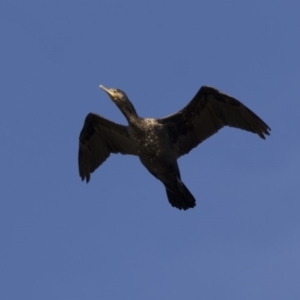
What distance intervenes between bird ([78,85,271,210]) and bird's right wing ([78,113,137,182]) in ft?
0.07

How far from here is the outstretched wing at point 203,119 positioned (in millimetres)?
18766

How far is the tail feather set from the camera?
18.6m

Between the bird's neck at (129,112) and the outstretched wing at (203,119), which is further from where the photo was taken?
the outstretched wing at (203,119)

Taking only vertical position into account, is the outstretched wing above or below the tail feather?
above

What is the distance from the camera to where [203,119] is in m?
19.0

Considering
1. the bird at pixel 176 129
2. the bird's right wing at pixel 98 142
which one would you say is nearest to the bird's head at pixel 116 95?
the bird at pixel 176 129

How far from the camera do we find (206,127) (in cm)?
1908

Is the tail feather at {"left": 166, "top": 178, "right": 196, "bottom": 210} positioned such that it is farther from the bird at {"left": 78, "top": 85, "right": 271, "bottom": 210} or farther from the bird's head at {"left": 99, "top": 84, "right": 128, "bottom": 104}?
the bird's head at {"left": 99, "top": 84, "right": 128, "bottom": 104}

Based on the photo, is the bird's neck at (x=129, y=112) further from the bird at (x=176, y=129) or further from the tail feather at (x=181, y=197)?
the tail feather at (x=181, y=197)

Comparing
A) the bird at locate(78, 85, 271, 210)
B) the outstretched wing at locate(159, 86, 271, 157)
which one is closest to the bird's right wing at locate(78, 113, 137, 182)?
the bird at locate(78, 85, 271, 210)

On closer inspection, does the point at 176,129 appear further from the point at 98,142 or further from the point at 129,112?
the point at 98,142

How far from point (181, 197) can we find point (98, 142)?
7.10 feet

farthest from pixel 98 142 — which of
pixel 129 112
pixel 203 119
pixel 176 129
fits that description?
pixel 203 119

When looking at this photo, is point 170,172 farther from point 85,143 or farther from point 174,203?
point 85,143
